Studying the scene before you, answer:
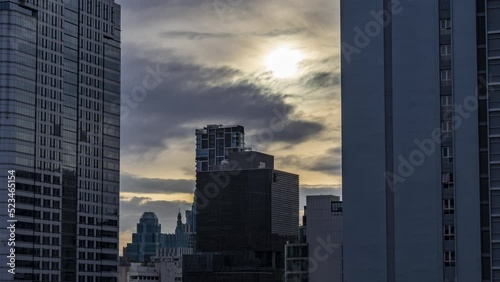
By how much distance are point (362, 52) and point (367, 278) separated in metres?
21.1

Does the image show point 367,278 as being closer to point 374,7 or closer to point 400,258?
point 400,258

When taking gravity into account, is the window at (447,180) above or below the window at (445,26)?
below

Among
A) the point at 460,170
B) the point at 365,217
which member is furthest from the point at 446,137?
the point at 365,217

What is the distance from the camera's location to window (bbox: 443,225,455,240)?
9219 centimetres

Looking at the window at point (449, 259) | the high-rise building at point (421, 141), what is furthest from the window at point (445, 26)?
the window at point (449, 259)

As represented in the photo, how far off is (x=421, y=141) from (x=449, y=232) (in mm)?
8608

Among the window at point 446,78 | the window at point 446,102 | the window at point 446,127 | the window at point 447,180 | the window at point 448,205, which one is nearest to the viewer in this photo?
the window at point 448,205

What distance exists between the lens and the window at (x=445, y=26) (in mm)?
95312

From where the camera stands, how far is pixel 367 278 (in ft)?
310

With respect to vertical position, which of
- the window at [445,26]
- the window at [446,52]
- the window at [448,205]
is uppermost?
the window at [445,26]

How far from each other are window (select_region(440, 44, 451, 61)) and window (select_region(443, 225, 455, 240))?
15.3 m

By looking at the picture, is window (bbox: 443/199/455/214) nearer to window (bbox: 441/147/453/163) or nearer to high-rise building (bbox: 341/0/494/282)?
high-rise building (bbox: 341/0/494/282)

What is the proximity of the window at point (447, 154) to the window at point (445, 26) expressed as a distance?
10.7m

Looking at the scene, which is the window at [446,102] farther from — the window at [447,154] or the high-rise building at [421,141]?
the window at [447,154]
